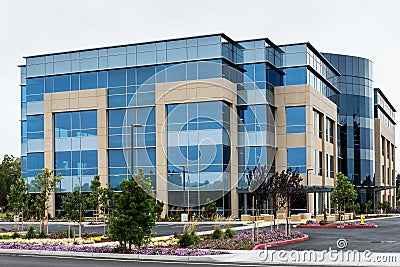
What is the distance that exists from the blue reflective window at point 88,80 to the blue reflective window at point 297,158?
20.1 metres

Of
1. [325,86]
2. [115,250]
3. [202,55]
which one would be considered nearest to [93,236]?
[115,250]

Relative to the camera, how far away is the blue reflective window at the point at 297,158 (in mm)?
60812

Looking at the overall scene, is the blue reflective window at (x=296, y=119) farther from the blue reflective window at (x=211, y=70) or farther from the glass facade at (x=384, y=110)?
the glass facade at (x=384, y=110)

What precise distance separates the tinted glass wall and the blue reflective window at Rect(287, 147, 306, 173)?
20.2m

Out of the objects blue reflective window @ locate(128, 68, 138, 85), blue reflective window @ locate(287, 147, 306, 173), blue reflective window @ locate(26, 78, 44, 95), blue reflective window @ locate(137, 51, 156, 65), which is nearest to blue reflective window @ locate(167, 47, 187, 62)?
blue reflective window @ locate(137, 51, 156, 65)

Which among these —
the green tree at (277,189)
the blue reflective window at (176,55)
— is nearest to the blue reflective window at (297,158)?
the blue reflective window at (176,55)

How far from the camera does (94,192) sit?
42938mm

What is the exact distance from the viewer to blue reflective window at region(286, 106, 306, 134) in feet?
200

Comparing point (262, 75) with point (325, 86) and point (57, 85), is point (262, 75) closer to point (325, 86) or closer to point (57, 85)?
point (325, 86)

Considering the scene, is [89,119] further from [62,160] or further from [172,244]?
[172,244]

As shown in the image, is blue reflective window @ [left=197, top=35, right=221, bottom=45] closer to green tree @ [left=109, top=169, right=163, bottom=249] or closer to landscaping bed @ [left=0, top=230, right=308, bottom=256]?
landscaping bed @ [left=0, top=230, right=308, bottom=256]

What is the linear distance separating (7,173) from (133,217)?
81620 mm

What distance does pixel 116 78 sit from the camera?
201 ft

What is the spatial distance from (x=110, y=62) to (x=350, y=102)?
34301 millimetres
